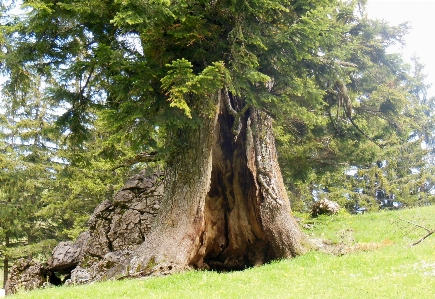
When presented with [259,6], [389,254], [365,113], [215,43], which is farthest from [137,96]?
[365,113]

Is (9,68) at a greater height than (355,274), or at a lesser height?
greater

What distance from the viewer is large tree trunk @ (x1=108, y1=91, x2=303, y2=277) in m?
8.11

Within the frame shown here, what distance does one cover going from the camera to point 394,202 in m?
24.5

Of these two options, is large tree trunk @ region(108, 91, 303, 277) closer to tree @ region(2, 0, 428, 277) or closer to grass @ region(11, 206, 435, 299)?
tree @ region(2, 0, 428, 277)

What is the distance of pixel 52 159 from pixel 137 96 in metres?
14.5

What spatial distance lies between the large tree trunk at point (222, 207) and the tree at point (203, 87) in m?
0.03

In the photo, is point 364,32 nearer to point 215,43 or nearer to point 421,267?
point 215,43

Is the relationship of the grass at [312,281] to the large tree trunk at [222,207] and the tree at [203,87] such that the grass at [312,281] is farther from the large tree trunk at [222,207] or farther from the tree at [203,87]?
the tree at [203,87]

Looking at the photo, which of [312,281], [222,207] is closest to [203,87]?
[312,281]

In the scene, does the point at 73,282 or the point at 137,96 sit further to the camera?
the point at 73,282

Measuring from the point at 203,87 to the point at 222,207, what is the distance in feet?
15.9

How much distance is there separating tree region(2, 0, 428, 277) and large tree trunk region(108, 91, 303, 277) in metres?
0.03

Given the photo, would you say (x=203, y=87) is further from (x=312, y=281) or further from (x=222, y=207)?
(x=222, y=207)

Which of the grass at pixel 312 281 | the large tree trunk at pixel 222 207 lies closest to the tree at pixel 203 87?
the large tree trunk at pixel 222 207
